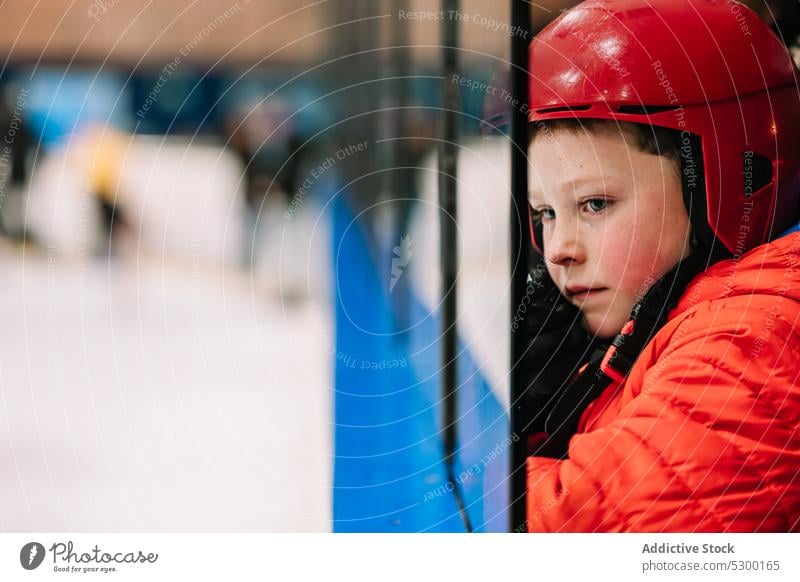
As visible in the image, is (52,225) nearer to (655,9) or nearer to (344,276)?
(344,276)

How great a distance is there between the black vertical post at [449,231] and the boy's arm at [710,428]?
149 mm

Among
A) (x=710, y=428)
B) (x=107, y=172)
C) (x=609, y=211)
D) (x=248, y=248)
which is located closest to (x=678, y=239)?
(x=609, y=211)

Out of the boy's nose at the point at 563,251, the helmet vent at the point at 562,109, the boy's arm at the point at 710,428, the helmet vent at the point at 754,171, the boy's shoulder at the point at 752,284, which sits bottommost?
the boy's arm at the point at 710,428

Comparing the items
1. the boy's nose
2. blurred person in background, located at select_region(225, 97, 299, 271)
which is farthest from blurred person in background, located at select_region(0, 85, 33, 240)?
the boy's nose

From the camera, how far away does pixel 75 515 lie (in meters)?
0.88

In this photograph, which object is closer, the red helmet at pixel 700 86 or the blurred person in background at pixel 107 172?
the red helmet at pixel 700 86

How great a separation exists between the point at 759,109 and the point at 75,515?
0.81 meters

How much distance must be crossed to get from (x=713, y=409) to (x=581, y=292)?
167 millimetres

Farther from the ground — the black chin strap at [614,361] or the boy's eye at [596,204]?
the boy's eye at [596,204]

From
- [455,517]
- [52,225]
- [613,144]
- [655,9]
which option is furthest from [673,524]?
[52,225]

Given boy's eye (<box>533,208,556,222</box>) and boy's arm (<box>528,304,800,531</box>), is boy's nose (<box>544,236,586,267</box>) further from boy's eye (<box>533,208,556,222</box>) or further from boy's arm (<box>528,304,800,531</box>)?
boy's arm (<box>528,304,800,531</box>)

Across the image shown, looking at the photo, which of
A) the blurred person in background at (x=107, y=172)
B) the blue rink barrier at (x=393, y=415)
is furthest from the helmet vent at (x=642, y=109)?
the blurred person in background at (x=107, y=172)

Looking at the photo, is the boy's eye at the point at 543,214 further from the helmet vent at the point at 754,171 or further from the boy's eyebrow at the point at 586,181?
the helmet vent at the point at 754,171

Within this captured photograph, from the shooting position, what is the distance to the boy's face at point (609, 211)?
0.78m
